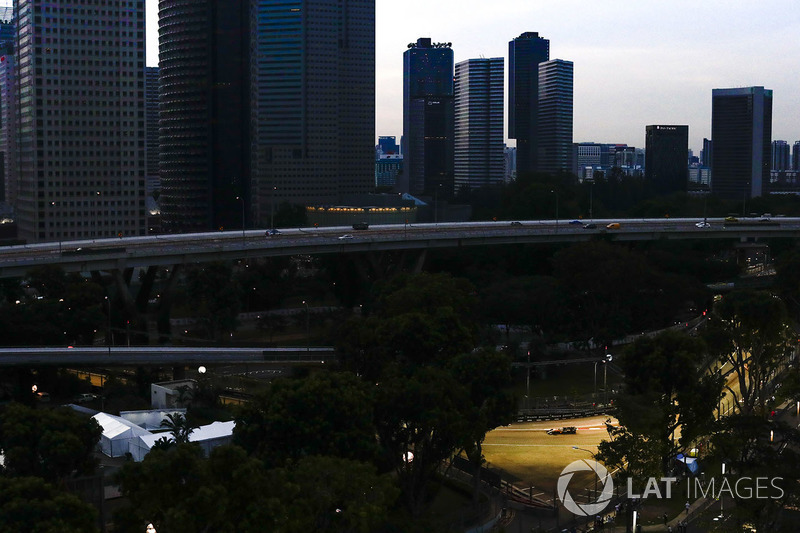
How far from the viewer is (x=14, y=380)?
5619 centimetres

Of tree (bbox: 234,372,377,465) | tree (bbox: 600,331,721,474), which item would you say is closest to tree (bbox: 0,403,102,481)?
tree (bbox: 234,372,377,465)

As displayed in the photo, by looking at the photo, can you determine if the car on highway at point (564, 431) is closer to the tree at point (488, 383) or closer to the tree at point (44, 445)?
the tree at point (488, 383)

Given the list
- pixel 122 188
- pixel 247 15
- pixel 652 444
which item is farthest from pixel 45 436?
pixel 247 15

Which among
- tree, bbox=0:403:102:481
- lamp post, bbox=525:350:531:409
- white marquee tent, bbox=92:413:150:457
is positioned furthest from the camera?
lamp post, bbox=525:350:531:409

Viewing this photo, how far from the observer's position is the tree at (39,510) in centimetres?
2425

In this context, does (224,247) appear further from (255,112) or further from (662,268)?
(255,112)

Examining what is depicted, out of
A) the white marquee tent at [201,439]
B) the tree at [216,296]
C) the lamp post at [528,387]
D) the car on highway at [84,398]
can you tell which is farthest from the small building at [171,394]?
the tree at [216,296]

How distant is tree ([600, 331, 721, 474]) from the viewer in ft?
122

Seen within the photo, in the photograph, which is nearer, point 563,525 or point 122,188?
point 563,525

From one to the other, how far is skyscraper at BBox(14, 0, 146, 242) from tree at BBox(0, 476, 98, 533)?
138369 millimetres

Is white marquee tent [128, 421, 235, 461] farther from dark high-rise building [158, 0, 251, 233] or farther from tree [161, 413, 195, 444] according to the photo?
dark high-rise building [158, 0, 251, 233]

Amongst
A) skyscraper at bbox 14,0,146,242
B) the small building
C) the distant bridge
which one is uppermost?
skyscraper at bbox 14,0,146,242

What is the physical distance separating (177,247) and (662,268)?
43.6 m

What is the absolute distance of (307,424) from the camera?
33375 mm
